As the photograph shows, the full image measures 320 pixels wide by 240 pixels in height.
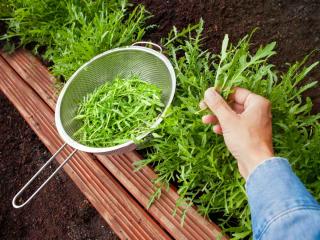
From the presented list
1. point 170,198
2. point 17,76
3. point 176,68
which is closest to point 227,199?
point 170,198

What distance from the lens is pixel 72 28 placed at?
4.86 feet

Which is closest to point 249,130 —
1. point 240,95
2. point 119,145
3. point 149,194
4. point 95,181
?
point 240,95

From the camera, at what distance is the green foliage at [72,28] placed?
1.44m

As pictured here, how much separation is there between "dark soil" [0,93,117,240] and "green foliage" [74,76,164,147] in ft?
1.53

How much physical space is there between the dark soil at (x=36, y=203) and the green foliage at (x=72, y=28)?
0.45m

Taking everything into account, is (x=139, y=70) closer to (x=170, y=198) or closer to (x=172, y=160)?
(x=172, y=160)

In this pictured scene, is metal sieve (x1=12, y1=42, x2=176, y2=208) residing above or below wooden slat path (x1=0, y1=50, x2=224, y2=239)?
above

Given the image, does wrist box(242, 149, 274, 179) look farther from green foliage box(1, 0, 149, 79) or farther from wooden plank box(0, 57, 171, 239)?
green foliage box(1, 0, 149, 79)

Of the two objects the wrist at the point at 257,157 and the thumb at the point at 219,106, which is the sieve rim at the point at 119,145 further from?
the wrist at the point at 257,157

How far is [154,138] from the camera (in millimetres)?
1180

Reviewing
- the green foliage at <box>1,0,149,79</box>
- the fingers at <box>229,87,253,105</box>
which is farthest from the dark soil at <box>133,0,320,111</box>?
the fingers at <box>229,87,253,105</box>

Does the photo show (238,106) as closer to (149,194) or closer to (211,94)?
(211,94)

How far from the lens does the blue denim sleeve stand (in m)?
0.59

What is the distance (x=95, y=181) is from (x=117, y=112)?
0.96 ft
